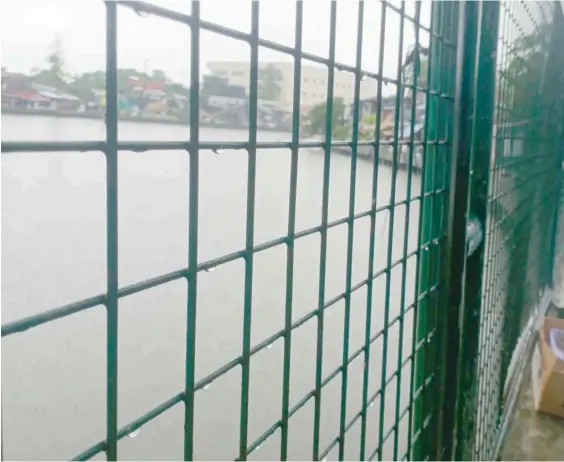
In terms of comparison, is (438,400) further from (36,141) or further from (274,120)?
(36,141)

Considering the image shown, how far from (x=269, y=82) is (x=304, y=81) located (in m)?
0.08

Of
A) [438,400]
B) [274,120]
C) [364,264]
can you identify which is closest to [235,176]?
[274,120]

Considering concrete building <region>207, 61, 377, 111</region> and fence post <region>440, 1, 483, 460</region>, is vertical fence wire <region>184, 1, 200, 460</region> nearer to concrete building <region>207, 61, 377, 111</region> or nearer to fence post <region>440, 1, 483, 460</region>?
concrete building <region>207, 61, 377, 111</region>

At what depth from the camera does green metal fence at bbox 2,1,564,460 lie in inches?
23.9

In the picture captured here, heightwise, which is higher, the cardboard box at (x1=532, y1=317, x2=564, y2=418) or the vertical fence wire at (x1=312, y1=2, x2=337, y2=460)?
the vertical fence wire at (x1=312, y1=2, x2=337, y2=460)

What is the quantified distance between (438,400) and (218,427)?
0.59m

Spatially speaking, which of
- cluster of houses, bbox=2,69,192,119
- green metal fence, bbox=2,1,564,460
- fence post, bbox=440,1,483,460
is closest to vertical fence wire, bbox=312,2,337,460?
green metal fence, bbox=2,1,564,460

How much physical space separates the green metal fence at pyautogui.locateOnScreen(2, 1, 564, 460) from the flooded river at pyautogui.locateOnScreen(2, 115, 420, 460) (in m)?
0.05

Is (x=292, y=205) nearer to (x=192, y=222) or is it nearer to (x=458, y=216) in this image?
(x=192, y=222)

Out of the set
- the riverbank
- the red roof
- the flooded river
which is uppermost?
the red roof

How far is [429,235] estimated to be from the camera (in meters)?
1.45

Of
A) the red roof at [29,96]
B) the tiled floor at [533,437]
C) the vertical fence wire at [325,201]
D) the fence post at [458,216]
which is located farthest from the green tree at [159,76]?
the tiled floor at [533,437]

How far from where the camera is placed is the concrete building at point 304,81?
694 millimetres

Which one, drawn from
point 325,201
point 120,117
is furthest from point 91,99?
point 325,201
